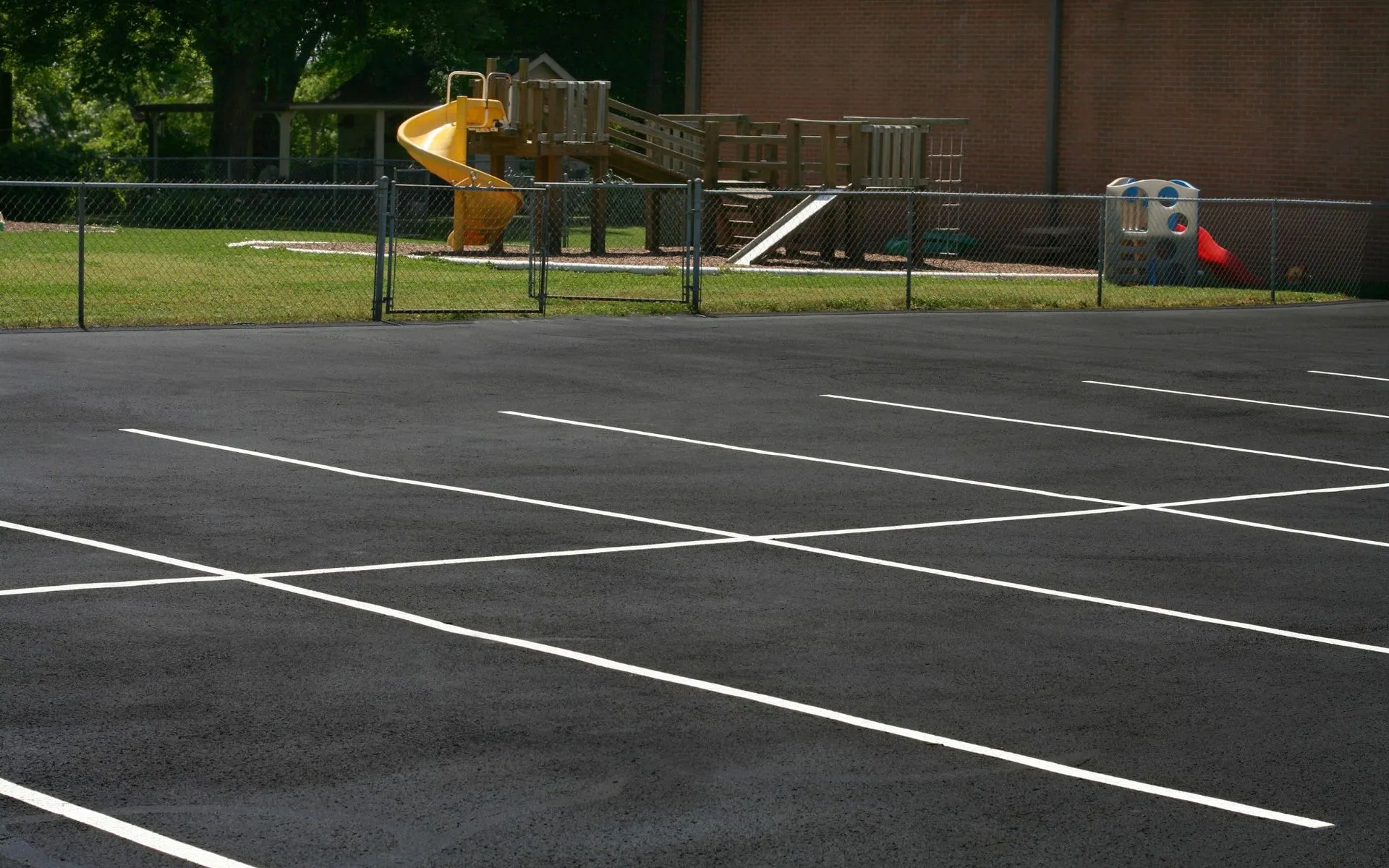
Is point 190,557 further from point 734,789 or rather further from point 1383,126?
point 1383,126

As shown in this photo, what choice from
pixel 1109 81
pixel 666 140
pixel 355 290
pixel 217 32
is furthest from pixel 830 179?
pixel 217 32

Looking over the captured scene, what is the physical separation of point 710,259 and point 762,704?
26.2 metres

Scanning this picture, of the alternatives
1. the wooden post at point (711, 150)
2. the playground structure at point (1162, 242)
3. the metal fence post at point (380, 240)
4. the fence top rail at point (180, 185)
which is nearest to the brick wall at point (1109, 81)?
the playground structure at point (1162, 242)

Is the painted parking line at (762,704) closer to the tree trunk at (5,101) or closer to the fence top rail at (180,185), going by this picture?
the fence top rail at (180,185)

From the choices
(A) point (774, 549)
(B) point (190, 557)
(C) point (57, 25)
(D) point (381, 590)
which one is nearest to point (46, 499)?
(B) point (190, 557)

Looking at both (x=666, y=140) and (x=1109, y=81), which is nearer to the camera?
(x=1109, y=81)

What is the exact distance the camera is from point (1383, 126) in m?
29.0

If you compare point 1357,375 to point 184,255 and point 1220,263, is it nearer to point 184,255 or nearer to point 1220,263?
point 1220,263

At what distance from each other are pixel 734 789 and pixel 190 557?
4068mm

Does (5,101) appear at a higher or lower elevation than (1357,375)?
higher

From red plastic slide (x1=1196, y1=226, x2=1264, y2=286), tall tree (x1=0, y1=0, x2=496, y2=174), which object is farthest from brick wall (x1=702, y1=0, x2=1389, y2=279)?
tall tree (x1=0, y1=0, x2=496, y2=174)

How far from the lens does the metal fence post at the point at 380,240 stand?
20.0 m

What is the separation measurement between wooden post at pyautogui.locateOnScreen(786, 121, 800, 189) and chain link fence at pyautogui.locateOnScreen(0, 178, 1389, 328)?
1.60 feet

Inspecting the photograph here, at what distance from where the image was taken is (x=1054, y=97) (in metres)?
32.8
